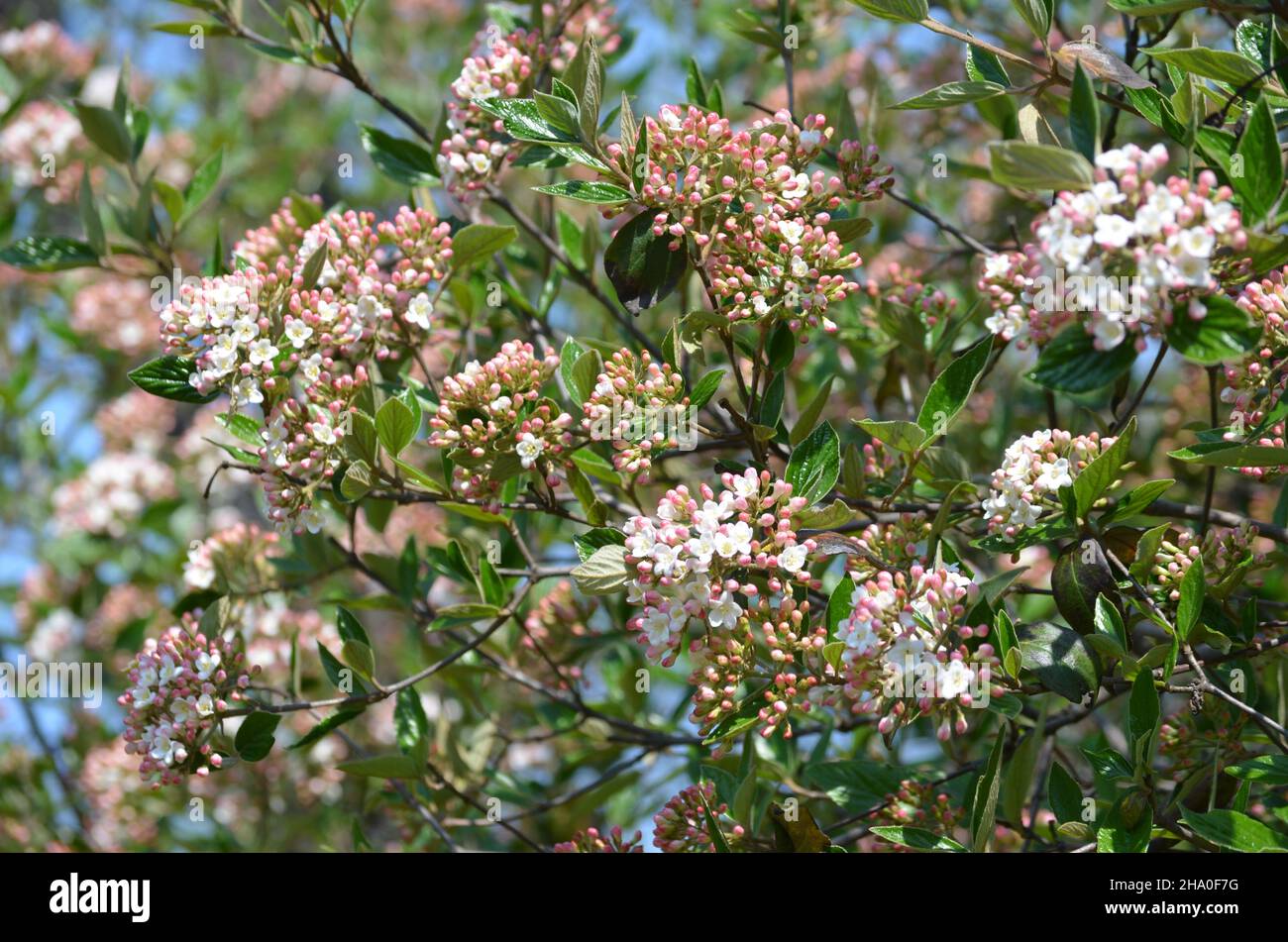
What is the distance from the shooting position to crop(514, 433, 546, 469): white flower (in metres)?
1.97

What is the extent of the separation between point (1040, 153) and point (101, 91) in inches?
234

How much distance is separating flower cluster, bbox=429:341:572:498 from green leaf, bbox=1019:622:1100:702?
2.86 feet

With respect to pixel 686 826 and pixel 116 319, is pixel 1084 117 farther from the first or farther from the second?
pixel 116 319

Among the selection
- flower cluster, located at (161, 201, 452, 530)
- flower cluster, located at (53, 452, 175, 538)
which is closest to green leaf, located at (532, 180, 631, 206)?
flower cluster, located at (161, 201, 452, 530)

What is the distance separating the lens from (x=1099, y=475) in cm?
179

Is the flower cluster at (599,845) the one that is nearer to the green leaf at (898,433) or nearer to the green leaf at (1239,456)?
the green leaf at (898,433)

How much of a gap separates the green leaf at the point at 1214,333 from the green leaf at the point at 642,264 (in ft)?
2.69

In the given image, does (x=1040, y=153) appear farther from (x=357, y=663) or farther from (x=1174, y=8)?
(x=357, y=663)

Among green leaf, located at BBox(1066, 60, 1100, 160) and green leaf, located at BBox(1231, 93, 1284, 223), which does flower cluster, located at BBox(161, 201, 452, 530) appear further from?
green leaf, located at BBox(1231, 93, 1284, 223)

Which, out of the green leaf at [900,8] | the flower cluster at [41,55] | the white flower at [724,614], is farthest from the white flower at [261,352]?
the flower cluster at [41,55]

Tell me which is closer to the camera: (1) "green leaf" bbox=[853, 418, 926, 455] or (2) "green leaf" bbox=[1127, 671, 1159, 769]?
(2) "green leaf" bbox=[1127, 671, 1159, 769]

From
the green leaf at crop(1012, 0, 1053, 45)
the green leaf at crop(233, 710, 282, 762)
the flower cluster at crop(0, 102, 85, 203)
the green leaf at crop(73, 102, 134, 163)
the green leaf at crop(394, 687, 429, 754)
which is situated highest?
the flower cluster at crop(0, 102, 85, 203)
